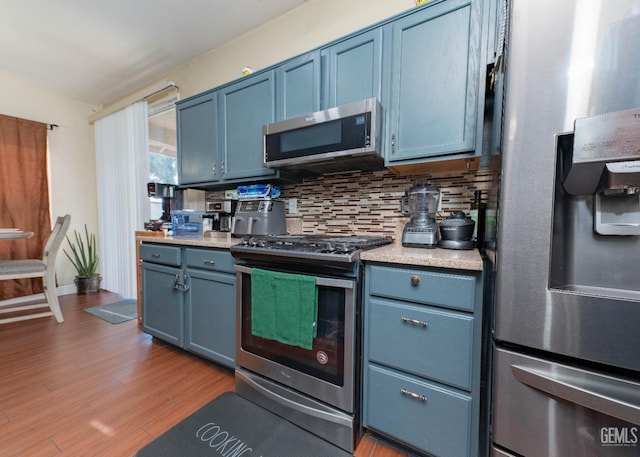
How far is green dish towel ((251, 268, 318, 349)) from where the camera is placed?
3.90 feet

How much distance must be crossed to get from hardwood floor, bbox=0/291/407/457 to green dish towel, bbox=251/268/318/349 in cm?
56

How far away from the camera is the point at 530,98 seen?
2.10ft

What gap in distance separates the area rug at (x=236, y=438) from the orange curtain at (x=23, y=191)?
3380 millimetres

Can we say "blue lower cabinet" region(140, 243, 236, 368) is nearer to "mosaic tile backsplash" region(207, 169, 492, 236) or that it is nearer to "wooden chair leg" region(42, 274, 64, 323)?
"mosaic tile backsplash" region(207, 169, 492, 236)

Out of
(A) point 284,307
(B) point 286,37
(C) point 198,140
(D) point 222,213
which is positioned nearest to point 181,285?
(D) point 222,213

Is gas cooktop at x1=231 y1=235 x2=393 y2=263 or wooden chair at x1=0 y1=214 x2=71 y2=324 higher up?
gas cooktop at x1=231 y1=235 x2=393 y2=263

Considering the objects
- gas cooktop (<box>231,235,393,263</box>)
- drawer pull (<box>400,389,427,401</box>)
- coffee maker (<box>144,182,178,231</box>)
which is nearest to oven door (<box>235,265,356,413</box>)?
gas cooktop (<box>231,235,393,263</box>)

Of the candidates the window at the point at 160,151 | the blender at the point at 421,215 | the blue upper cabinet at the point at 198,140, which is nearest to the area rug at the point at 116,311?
the window at the point at 160,151

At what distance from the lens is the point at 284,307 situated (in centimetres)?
125

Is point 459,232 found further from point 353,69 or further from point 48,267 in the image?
point 48,267

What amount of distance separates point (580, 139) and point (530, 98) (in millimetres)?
156

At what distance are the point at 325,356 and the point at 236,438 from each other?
54 cm

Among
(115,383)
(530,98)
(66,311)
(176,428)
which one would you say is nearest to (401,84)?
(530,98)

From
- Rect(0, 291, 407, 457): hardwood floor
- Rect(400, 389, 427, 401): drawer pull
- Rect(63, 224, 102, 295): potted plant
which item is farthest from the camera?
Rect(63, 224, 102, 295): potted plant
